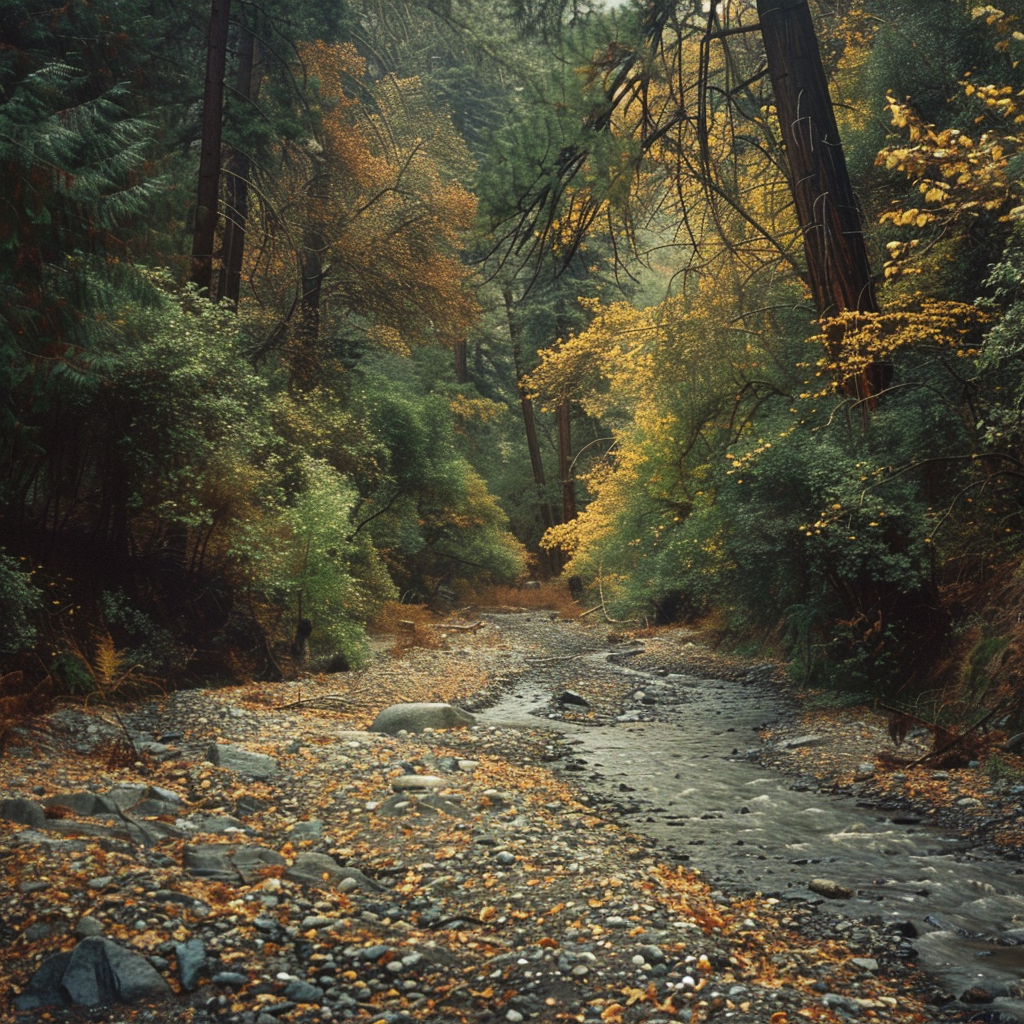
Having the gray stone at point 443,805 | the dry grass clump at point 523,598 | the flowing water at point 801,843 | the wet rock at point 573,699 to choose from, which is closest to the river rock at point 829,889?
the flowing water at point 801,843

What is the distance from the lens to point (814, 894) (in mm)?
5641

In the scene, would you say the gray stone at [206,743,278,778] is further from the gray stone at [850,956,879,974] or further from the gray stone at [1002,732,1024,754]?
the gray stone at [1002,732,1024,754]

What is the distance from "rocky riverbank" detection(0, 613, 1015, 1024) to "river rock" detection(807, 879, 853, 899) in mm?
259

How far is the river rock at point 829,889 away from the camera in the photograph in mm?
5574

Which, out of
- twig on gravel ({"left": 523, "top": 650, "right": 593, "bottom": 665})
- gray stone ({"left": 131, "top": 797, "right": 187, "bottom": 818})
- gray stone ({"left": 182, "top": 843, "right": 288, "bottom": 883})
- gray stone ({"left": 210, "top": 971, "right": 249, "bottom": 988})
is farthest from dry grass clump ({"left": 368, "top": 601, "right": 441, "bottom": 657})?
gray stone ({"left": 210, "top": 971, "right": 249, "bottom": 988})

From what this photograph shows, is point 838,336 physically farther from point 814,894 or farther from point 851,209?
point 814,894

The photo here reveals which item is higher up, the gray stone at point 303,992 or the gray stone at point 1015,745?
the gray stone at point 303,992

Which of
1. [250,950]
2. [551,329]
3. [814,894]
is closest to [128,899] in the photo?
[250,950]

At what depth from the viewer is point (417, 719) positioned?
9.67 m

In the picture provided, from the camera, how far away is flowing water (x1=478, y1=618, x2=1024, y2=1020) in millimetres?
4930

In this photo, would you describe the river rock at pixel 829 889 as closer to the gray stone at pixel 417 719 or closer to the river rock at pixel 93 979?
the river rock at pixel 93 979

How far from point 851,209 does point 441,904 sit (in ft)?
27.9

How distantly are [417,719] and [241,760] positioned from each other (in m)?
2.57

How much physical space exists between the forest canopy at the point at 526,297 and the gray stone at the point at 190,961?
4179mm
